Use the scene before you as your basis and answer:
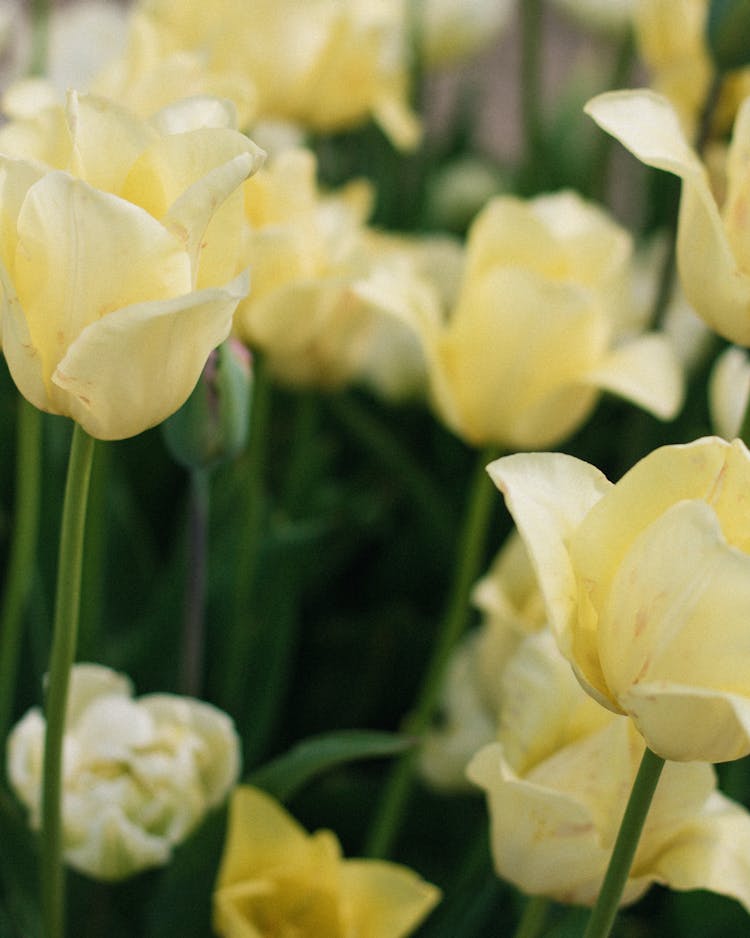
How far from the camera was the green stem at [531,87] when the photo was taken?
691 mm

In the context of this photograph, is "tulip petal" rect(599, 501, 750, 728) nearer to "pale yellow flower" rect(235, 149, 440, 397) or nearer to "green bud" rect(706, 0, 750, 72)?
"pale yellow flower" rect(235, 149, 440, 397)

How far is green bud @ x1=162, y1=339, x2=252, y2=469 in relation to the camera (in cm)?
33

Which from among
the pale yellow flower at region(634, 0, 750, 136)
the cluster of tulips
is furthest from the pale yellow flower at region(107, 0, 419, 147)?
the pale yellow flower at region(634, 0, 750, 136)

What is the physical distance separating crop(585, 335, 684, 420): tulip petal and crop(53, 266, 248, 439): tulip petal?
0.19 m

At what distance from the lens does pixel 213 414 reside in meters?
0.33

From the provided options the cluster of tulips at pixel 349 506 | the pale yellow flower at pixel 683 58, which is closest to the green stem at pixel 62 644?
the cluster of tulips at pixel 349 506

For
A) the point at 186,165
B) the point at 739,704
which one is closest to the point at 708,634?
the point at 739,704

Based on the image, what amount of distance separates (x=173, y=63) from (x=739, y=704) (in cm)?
25

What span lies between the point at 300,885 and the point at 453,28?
1.97 feet

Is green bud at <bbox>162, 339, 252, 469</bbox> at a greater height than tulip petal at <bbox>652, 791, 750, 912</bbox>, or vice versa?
green bud at <bbox>162, 339, 252, 469</bbox>

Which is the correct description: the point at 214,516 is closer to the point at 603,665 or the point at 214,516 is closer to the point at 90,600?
the point at 90,600

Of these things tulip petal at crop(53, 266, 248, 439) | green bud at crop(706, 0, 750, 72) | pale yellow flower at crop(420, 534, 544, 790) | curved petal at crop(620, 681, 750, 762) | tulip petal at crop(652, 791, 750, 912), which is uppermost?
green bud at crop(706, 0, 750, 72)

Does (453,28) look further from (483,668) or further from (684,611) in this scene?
(684,611)

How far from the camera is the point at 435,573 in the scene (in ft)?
1.95
